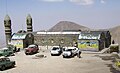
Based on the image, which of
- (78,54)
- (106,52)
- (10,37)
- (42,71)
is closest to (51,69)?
(42,71)

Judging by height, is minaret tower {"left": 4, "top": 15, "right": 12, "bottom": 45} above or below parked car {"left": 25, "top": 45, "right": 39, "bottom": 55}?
above

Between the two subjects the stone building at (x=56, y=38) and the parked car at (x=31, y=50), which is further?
the stone building at (x=56, y=38)

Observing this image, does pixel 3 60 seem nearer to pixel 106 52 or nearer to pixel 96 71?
pixel 96 71

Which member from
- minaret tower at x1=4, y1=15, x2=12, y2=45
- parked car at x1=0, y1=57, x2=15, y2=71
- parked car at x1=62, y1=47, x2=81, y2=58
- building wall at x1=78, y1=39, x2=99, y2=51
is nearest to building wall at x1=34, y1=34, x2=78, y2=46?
building wall at x1=78, y1=39, x2=99, y2=51

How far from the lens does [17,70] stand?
33.2m

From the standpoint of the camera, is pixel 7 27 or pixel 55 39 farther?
pixel 7 27

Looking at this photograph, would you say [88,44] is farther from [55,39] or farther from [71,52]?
[55,39]

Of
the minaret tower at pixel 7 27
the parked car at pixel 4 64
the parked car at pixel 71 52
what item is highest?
the minaret tower at pixel 7 27

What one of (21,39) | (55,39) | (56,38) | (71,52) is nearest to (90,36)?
(71,52)

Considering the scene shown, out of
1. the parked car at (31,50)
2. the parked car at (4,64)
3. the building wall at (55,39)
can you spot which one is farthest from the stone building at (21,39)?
the parked car at (4,64)

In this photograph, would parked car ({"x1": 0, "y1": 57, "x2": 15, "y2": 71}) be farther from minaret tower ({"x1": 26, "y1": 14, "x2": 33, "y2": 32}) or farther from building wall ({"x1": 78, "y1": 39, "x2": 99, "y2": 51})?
minaret tower ({"x1": 26, "y1": 14, "x2": 33, "y2": 32})

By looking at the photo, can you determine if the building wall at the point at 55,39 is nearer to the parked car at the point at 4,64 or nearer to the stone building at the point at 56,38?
the stone building at the point at 56,38

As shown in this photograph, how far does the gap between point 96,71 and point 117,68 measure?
348 cm

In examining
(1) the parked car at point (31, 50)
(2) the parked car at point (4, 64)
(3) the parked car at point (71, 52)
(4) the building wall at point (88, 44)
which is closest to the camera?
(2) the parked car at point (4, 64)
